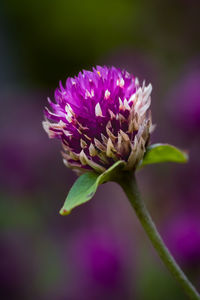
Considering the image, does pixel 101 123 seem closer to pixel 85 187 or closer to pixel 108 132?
pixel 108 132

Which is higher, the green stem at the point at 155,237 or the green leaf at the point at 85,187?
the green leaf at the point at 85,187

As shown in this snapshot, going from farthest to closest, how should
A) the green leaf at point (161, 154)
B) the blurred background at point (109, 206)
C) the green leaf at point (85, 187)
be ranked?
1. the blurred background at point (109, 206)
2. the green leaf at point (161, 154)
3. the green leaf at point (85, 187)

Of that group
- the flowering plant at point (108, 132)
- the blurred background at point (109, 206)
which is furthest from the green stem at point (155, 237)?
the blurred background at point (109, 206)

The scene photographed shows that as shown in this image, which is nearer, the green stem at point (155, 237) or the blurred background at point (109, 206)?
the green stem at point (155, 237)

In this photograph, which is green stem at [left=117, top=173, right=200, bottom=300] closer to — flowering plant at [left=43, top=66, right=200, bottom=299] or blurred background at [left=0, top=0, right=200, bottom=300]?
flowering plant at [left=43, top=66, right=200, bottom=299]

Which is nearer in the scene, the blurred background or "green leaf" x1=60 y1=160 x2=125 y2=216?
"green leaf" x1=60 y1=160 x2=125 y2=216

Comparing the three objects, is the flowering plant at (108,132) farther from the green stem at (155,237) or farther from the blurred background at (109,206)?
the blurred background at (109,206)

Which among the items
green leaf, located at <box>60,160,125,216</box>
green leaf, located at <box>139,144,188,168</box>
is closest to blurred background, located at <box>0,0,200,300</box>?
green leaf, located at <box>139,144,188,168</box>
